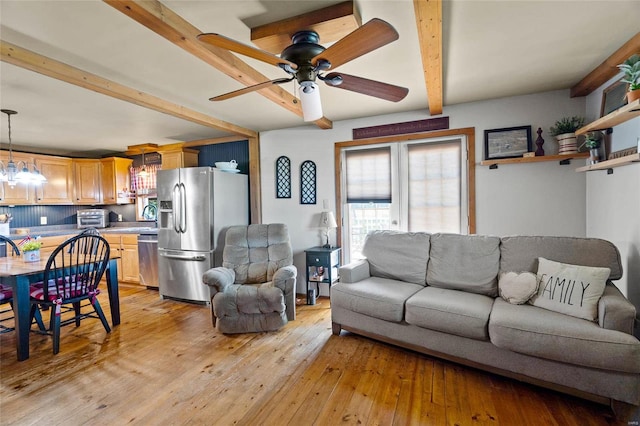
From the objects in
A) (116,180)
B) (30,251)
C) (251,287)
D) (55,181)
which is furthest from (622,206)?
(55,181)

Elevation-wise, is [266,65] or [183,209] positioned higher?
[266,65]

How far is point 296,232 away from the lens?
441 cm

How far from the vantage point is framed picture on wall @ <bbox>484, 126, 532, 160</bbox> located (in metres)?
3.25

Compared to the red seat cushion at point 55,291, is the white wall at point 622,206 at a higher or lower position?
higher

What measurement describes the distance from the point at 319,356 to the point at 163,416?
1.20 meters

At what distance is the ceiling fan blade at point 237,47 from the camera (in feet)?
4.70

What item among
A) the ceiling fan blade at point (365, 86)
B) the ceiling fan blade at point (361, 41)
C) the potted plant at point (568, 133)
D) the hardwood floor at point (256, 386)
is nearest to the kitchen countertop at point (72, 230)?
the hardwood floor at point (256, 386)

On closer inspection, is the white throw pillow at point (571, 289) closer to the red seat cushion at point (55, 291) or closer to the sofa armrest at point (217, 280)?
the sofa armrest at point (217, 280)

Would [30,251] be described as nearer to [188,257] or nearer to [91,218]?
[188,257]

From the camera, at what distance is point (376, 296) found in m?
2.68

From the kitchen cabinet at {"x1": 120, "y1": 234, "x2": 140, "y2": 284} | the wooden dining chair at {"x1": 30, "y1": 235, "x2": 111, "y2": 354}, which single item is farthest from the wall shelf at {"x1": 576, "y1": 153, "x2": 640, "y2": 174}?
the kitchen cabinet at {"x1": 120, "y1": 234, "x2": 140, "y2": 284}

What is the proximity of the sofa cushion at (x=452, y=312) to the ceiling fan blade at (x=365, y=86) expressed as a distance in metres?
1.60

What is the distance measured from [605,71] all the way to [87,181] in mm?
7367

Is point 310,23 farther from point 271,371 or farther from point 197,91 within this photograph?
point 271,371
